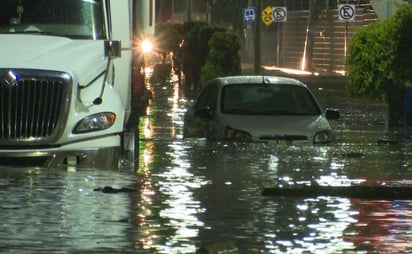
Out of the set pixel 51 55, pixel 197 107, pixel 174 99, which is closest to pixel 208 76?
pixel 174 99

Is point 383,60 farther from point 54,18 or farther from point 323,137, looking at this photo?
point 54,18

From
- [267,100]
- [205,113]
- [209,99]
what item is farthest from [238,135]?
[209,99]

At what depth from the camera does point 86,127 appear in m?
12.9

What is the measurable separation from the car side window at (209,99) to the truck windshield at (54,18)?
5.34 m

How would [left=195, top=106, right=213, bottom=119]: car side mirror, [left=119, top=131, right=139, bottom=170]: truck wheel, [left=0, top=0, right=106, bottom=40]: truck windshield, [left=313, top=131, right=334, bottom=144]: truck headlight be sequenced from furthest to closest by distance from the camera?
[left=195, top=106, right=213, bottom=119]: car side mirror
[left=313, top=131, right=334, bottom=144]: truck headlight
[left=119, top=131, right=139, bottom=170]: truck wheel
[left=0, top=0, right=106, bottom=40]: truck windshield

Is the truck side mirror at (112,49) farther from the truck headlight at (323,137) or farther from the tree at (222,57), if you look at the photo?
the tree at (222,57)

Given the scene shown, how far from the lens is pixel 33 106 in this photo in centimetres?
1275

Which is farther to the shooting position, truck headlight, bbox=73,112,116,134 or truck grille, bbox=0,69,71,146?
truck headlight, bbox=73,112,116,134

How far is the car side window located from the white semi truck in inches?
216

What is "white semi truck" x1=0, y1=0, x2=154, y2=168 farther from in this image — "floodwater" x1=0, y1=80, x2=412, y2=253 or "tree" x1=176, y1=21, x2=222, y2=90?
"tree" x1=176, y1=21, x2=222, y2=90

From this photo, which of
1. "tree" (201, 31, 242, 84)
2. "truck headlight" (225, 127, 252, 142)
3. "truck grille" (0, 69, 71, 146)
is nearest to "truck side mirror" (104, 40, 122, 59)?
"truck grille" (0, 69, 71, 146)

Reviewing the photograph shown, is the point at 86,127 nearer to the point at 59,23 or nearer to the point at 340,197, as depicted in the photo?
the point at 59,23

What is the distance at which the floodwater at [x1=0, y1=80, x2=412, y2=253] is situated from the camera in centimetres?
1018

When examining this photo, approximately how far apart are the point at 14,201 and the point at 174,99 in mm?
21799
